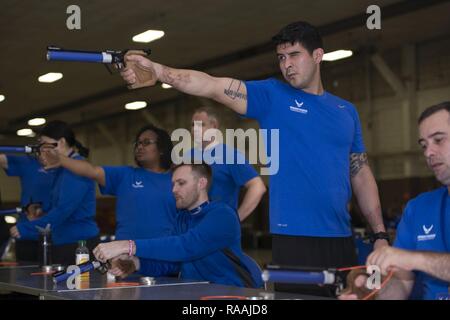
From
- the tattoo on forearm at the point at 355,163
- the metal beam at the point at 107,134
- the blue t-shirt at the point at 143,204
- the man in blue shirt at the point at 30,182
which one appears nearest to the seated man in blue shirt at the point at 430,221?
the tattoo on forearm at the point at 355,163

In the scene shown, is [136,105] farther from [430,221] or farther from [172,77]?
[430,221]

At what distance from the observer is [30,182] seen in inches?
281

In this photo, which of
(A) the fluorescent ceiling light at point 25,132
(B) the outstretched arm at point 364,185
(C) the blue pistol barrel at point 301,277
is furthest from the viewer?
(A) the fluorescent ceiling light at point 25,132

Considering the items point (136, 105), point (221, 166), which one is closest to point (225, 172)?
point (221, 166)

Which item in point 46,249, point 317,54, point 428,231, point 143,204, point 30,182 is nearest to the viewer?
point 428,231

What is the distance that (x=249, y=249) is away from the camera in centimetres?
2030

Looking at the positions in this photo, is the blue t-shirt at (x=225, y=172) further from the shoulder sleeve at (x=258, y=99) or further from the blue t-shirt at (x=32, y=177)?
the blue t-shirt at (x=32, y=177)

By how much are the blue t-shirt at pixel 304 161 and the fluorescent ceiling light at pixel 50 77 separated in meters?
12.6

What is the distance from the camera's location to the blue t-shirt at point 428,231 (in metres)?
2.97

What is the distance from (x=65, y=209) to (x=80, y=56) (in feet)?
8.14

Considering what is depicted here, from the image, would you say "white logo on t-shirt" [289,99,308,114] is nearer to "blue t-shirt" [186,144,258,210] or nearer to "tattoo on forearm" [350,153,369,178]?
"tattoo on forearm" [350,153,369,178]

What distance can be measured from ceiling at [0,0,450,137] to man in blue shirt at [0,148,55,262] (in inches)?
140

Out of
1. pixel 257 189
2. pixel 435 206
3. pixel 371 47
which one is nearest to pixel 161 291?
pixel 435 206

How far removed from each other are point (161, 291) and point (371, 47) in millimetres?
11674
